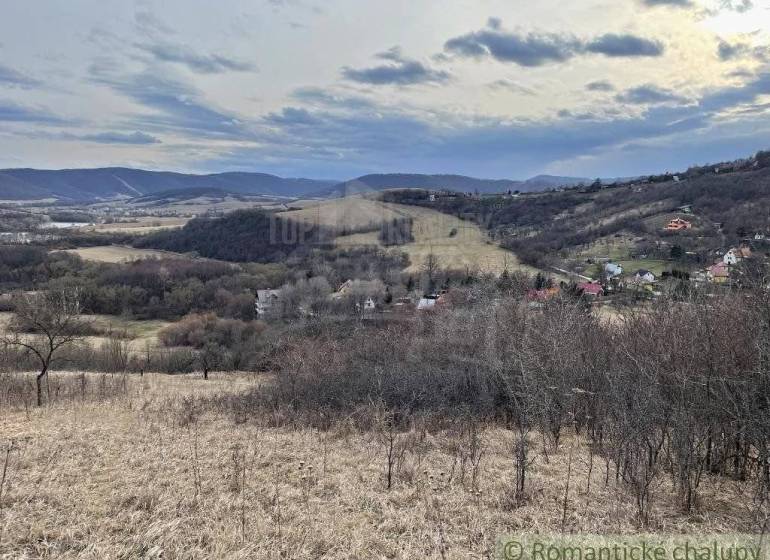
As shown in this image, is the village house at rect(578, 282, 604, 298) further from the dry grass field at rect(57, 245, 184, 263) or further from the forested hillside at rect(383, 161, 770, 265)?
the dry grass field at rect(57, 245, 184, 263)

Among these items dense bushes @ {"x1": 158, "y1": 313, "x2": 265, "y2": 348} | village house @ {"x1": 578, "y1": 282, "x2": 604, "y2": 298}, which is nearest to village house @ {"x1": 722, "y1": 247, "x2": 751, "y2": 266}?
village house @ {"x1": 578, "y1": 282, "x2": 604, "y2": 298}

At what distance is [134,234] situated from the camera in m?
106

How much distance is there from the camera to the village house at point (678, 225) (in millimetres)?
67438

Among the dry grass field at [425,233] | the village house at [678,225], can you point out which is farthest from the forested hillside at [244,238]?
the village house at [678,225]

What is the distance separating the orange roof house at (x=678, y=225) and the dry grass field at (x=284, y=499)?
70.1 meters

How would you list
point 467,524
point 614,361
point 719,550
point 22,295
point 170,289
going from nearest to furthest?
point 719,550 → point 467,524 → point 614,361 → point 22,295 → point 170,289

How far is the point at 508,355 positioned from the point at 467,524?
917 centimetres

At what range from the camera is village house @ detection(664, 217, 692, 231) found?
67438mm

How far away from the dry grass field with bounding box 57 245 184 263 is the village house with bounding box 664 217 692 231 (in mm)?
80559

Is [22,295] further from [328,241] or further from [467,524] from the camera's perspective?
[328,241]

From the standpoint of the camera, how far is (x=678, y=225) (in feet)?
225

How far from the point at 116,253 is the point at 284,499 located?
308ft

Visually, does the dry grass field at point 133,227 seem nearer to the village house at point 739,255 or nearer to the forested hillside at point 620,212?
the forested hillside at point 620,212

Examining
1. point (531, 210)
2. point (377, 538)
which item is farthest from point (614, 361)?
A: point (531, 210)
